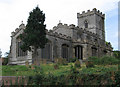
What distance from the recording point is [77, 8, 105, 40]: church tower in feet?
183

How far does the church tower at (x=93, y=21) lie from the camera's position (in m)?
55.9

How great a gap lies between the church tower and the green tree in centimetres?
2790

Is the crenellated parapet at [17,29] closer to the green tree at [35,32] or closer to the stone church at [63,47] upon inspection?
the stone church at [63,47]

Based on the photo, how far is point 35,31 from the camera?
1128 inches

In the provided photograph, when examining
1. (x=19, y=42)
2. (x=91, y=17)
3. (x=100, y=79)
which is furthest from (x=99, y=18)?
(x=100, y=79)

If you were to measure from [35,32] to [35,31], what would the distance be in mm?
154

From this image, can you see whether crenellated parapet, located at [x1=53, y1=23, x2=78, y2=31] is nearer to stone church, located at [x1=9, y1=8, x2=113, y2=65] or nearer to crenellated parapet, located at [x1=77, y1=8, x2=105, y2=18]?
stone church, located at [x1=9, y1=8, x2=113, y2=65]

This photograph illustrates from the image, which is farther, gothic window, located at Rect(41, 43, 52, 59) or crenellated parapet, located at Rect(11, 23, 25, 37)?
crenellated parapet, located at Rect(11, 23, 25, 37)

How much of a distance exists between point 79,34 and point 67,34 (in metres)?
3.17

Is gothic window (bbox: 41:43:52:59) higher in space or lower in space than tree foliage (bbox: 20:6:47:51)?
lower

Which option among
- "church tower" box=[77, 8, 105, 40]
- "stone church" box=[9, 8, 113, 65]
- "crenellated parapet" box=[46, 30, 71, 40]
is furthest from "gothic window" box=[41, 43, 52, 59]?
"church tower" box=[77, 8, 105, 40]

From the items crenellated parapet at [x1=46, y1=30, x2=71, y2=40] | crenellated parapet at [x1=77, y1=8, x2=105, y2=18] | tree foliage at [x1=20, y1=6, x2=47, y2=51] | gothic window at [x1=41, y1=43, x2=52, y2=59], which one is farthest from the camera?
crenellated parapet at [x1=77, y1=8, x2=105, y2=18]

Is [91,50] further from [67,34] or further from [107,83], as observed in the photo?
[107,83]

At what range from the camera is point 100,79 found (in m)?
13.9
